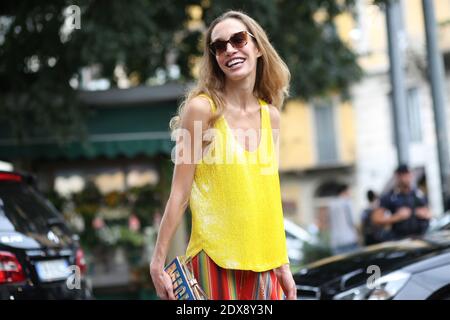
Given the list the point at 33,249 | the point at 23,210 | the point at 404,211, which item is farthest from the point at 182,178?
the point at 404,211

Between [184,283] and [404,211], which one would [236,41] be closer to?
[184,283]

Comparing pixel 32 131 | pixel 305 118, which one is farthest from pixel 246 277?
pixel 305 118

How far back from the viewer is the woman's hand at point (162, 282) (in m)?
2.90

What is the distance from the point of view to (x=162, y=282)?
293cm

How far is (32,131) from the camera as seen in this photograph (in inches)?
463

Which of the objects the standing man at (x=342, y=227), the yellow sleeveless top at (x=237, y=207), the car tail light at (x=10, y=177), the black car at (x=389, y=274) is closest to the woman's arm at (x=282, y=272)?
the yellow sleeveless top at (x=237, y=207)

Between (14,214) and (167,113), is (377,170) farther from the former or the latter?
(14,214)

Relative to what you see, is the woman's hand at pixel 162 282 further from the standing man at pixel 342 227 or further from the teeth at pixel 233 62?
the standing man at pixel 342 227

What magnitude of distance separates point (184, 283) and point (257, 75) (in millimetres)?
999

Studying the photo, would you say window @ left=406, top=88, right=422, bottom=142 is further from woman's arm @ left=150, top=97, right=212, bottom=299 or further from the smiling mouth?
woman's arm @ left=150, top=97, right=212, bottom=299

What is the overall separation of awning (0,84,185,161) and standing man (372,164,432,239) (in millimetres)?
4064

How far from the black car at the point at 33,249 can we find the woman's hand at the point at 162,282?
6.62 ft

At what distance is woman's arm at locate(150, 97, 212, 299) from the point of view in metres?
2.96

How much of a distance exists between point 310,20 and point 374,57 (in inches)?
692
